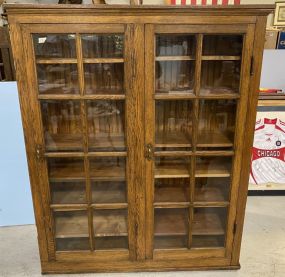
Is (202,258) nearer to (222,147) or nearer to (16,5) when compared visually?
(222,147)

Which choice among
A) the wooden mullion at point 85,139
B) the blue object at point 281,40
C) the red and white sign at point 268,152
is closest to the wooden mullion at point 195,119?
the wooden mullion at point 85,139

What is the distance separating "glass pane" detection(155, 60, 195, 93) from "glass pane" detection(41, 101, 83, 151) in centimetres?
51

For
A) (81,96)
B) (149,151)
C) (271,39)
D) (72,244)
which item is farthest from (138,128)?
(271,39)

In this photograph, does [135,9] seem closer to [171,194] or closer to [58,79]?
[58,79]

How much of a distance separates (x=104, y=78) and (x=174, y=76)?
1.39ft

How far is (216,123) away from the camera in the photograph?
1.91m

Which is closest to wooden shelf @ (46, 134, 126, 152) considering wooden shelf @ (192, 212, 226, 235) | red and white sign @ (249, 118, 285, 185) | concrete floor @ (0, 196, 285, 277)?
wooden shelf @ (192, 212, 226, 235)

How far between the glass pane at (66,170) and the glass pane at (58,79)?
1.47 ft

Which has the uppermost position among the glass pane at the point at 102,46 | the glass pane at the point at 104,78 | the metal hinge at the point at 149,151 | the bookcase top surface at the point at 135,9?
the bookcase top surface at the point at 135,9

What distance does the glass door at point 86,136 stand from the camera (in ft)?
5.37

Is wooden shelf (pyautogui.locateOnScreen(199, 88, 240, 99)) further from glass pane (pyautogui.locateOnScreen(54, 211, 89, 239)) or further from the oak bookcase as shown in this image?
glass pane (pyautogui.locateOnScreen(54, 211, 89, 239))

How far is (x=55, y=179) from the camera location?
1.89m

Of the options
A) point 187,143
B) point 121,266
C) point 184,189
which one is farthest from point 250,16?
point 121,266

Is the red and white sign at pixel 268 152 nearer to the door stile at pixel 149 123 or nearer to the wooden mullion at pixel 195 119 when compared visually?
the wooden mullion at pixel 195 119
